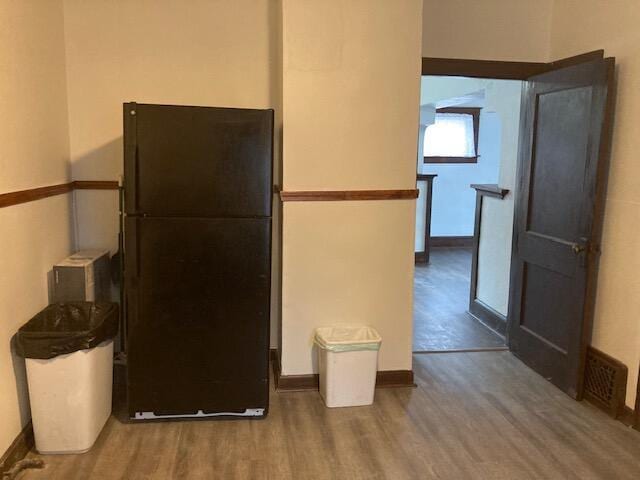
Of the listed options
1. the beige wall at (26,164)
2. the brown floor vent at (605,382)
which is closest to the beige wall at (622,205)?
the brown floor vent at (605,382)

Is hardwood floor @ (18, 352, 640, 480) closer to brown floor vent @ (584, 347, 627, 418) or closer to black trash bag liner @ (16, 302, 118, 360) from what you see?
brown floor vent @ (584, 347, 627, 418)

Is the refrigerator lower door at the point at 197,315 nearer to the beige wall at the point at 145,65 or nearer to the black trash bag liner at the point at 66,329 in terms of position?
the black trash bag liner at the point at 66,329

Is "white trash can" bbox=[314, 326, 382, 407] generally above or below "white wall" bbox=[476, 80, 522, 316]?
below

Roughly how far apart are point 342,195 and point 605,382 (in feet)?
5.87

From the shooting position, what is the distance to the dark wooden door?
120 inches

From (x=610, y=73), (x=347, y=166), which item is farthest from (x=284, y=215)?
(x=610, y=73)

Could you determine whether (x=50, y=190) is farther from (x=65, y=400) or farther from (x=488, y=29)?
Result: (x=488, y=29)

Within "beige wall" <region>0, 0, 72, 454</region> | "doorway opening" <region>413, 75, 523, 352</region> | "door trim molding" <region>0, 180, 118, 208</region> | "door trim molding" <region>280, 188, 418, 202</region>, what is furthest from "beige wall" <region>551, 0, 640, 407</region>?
"beige wall" <region>0, 0, 72, 454</region>

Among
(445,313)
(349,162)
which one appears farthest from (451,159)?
(349,162)

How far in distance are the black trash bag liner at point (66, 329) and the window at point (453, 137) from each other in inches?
252

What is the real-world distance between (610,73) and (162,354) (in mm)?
2751

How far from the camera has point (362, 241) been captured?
3.21m

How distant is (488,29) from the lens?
359 cm

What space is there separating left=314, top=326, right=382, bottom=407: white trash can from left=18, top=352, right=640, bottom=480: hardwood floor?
7cm
